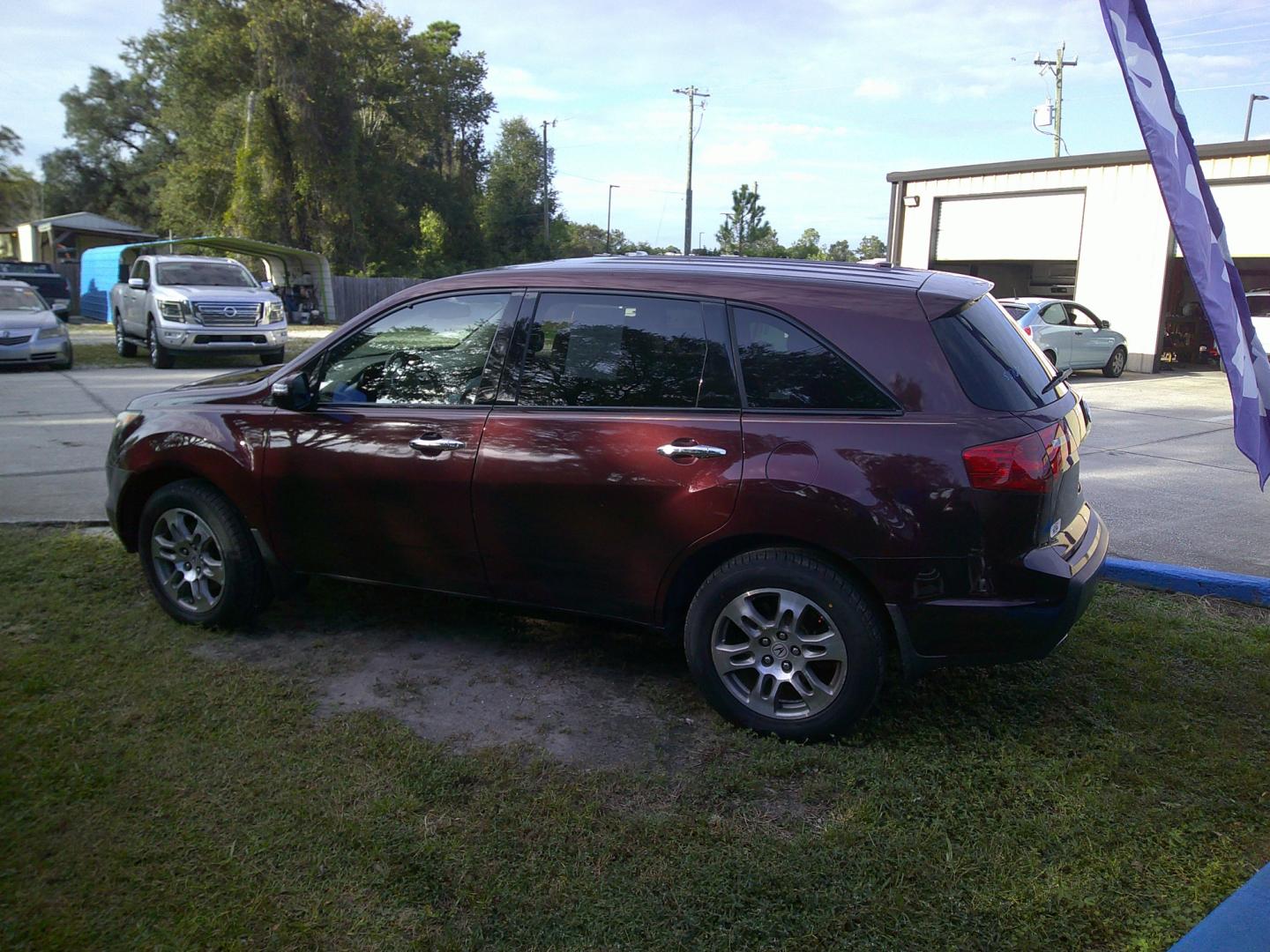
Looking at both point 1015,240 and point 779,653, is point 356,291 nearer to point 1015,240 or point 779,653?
point 1015,240

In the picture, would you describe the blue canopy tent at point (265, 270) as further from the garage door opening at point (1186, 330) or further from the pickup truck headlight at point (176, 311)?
the garage door opening at point (1186, 330)

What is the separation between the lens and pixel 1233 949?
8.08 ft

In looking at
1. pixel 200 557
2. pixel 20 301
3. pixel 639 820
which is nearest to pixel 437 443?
pixel 200 557

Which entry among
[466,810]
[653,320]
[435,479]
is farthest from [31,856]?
[653,320]

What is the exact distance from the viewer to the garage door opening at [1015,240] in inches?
870

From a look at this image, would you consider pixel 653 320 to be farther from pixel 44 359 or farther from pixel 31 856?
pixel 44 359

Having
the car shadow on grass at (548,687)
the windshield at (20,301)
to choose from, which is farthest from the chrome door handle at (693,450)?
the windshield at (20,301)

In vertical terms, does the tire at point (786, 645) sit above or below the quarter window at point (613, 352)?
below

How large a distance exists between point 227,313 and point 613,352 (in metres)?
14.8

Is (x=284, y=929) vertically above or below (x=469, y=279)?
below

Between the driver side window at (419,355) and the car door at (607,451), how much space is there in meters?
0.21

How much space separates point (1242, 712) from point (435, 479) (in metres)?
3.41

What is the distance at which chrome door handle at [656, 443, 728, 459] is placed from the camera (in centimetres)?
366

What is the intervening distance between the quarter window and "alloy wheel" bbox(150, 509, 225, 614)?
5.92ft
